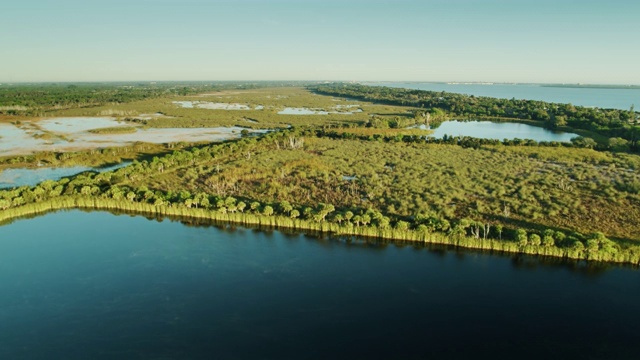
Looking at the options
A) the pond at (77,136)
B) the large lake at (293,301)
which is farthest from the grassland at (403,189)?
the pond at (77,136)

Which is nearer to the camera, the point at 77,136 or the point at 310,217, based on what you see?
the point at 310,217

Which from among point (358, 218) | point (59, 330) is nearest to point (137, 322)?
point (59, 330)

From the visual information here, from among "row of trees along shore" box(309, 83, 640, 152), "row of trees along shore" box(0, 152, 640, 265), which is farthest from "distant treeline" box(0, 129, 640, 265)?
"row of trees along shore" box(309, 83, 640, 152)

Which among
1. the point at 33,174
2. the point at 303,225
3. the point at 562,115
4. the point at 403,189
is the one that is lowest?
the point at 303,225

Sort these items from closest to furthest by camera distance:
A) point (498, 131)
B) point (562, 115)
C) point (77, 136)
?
point (77, 136) → point (498, 131) → point (562, 115)

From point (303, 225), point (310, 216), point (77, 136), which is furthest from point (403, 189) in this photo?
point (77, 136)

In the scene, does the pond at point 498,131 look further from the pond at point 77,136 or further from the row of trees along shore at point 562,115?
the pond at point 77,136

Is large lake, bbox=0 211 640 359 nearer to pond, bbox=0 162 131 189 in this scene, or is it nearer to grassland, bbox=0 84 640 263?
grassland, bbox=0 84 640 263

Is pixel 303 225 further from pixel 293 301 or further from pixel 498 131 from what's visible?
pixel 498 131

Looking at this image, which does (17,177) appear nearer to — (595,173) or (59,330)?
(59,330)
